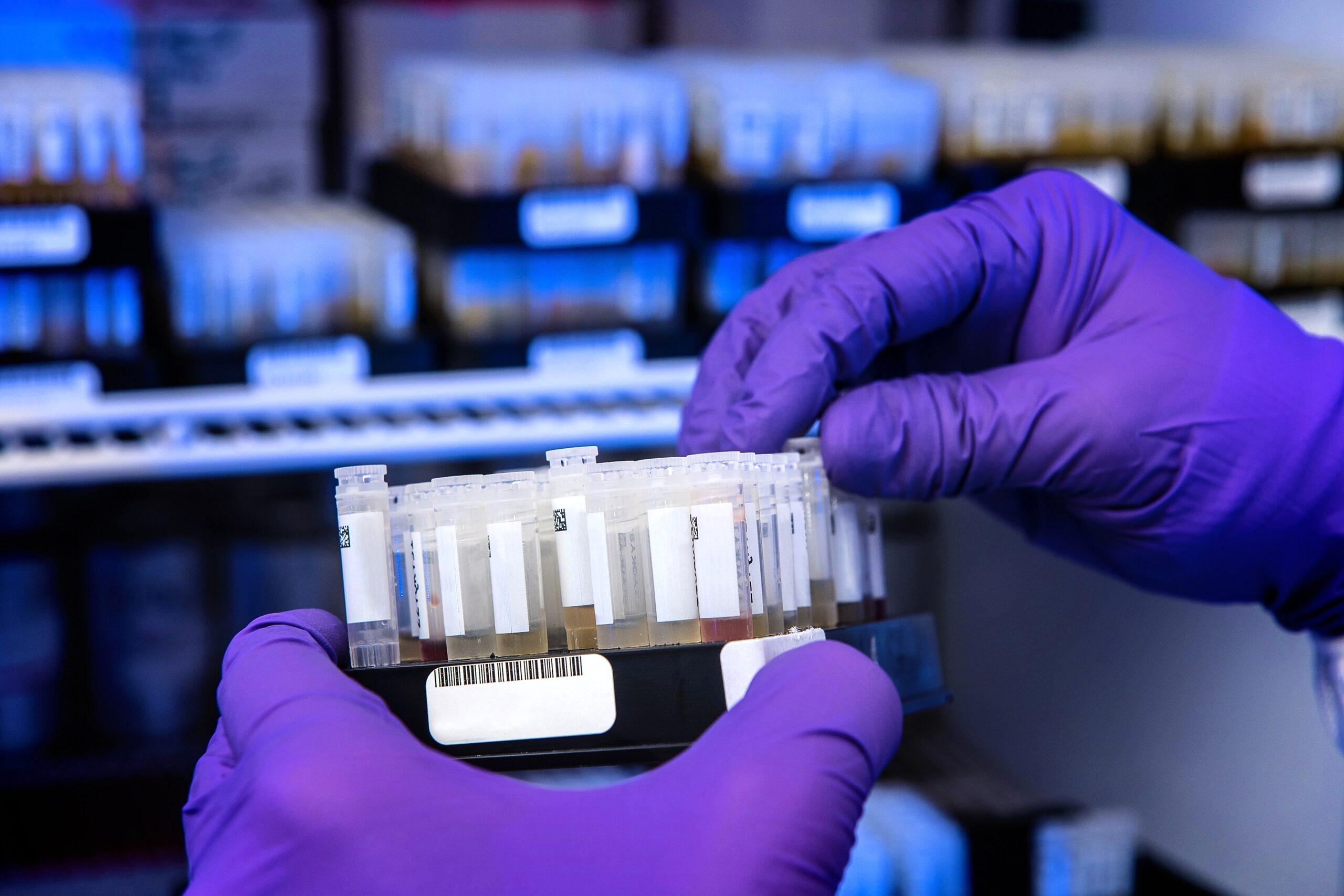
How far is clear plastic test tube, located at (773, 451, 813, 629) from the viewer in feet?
2.69

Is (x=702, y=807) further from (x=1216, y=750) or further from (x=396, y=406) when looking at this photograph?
(x=1216, y=750)

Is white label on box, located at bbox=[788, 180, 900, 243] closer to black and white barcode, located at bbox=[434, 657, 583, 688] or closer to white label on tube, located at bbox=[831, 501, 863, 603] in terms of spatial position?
white label on tube, located at bbox=[831, 501, 863, 603]

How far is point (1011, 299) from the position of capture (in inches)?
39.7

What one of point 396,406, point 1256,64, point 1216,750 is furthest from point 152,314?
point 1216,750

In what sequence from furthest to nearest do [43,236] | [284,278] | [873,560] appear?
[284,278]
[43,236]
[873,560]

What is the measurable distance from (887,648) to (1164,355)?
33 cm

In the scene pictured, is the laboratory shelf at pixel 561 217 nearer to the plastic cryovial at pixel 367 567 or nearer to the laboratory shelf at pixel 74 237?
the laboratory shelf at pixel 74 237

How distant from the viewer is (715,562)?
30.6 inches

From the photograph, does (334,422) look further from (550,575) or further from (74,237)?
(550,575)

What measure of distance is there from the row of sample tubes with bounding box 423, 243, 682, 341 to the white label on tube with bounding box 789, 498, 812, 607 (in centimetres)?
66

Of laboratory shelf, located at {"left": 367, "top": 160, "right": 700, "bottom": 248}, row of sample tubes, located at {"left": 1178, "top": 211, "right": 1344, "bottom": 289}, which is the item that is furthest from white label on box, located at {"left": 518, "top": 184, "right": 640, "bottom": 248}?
row of sample tubes, located at {"left": 1178, "top": 211, "right": 1344, "bottom": 289}

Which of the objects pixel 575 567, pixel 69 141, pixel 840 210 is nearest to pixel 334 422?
pixel 69 141

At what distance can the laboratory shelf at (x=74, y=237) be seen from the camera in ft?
4.13

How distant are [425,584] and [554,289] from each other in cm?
71
